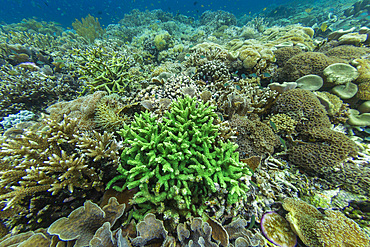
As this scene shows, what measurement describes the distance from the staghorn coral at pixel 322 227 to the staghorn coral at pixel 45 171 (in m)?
3.06

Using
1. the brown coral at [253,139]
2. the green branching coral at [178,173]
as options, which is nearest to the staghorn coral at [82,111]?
the green branching coral at [178,173]

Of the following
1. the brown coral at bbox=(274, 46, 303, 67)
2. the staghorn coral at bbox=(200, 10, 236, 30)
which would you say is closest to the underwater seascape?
the brown coral at bbox=(274, 46, 303, 67)

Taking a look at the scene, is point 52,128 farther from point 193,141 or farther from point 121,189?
point 193,141

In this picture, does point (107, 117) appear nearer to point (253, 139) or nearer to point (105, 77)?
point (105, 77)

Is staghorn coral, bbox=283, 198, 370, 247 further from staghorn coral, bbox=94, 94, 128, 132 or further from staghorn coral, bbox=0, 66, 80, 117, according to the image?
staghorn coral, bbox=0, 66, 80, 117

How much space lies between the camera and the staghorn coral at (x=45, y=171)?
1741 mm

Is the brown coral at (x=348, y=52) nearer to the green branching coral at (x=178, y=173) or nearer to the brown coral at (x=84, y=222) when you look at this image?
the green branching coral at (x=178, y=173)

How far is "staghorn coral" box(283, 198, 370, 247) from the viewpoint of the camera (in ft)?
6.07

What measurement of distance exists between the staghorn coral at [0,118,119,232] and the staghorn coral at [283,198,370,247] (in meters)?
3.06

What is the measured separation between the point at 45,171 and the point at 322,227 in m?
4.19

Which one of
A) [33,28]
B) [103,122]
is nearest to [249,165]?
[103,122]

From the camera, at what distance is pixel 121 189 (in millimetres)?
2072

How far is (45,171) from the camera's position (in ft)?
6.41


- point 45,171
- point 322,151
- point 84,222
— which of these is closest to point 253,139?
point 322,151
